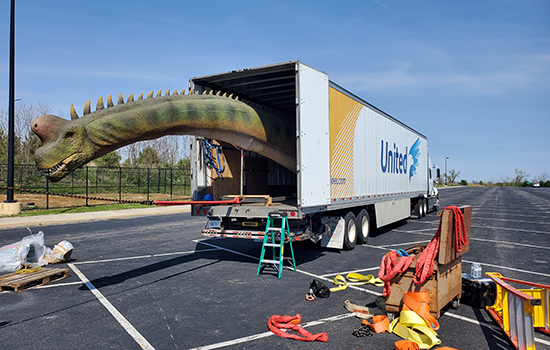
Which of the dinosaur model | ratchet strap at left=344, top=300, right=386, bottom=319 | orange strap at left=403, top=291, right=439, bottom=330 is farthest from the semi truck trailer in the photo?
orange strap at left=403, top=291, right=439, bottom=330

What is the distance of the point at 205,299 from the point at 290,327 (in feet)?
5.79

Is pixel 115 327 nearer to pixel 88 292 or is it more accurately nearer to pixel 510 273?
pixel 88 292

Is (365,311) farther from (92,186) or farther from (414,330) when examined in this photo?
(92,186)

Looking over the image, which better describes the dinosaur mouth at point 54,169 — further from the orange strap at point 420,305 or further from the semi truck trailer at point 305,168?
the orange strap at point 420,305

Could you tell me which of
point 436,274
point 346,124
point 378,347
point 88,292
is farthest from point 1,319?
point 346,124

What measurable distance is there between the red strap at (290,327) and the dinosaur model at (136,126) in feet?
11.3

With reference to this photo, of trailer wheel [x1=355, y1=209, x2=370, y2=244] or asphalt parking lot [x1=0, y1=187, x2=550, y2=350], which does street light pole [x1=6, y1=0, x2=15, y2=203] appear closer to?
asphalt parking lot [x1=0, y1=187, x2=550, y2=350]

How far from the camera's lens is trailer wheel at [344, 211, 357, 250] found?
945 cm

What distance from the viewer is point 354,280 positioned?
269 inches

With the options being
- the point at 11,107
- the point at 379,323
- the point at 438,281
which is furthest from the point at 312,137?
the point at 11,107

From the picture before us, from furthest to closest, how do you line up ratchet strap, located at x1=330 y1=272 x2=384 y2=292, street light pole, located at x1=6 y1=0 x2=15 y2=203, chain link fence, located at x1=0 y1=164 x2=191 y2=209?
chain link fence, located at x1=0 y1=164 x2=191 y2=209 → street light pole, located at x1=6 y1=0 x2=15 y2=203 → ratchet strap, located at x1=330 y1=272 x2=384 y2=292

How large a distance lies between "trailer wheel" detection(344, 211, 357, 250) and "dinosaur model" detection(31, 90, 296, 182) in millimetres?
3128

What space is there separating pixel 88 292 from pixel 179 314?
2056mm

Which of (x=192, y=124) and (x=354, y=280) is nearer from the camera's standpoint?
(x=192, y=124)
